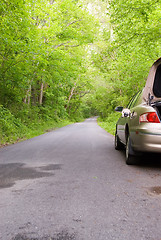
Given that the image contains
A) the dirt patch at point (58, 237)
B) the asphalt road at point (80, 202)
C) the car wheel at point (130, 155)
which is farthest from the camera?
the car wheel at point (130, 155)

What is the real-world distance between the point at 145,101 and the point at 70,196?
2801mm

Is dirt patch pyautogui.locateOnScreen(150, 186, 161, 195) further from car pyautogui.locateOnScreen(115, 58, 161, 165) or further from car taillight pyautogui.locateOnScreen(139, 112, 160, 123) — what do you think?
car taillight pyautogui.locateOnScreen(139, 112, 160, 123)

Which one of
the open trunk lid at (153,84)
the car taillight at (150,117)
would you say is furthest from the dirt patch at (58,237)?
the open trunk lid at (153,84)

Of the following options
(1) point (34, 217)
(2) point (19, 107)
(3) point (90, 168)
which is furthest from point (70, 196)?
(2) point (19, 107)

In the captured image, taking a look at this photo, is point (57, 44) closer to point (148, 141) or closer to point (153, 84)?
point (153, 84)

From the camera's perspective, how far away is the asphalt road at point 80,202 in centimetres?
204

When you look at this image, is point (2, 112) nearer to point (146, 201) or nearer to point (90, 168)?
point (90, 168)

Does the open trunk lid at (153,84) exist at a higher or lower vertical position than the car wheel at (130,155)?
higher

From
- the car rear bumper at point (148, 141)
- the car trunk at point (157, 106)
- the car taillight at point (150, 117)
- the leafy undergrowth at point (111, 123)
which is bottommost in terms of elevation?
the leafy undergrowth at point (111, 123)

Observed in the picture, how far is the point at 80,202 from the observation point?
2.76 meters

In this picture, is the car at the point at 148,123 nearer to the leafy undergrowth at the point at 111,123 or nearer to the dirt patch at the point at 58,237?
the dirt patch at the point at 58,237

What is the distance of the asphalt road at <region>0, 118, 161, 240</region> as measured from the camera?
2.04 metres

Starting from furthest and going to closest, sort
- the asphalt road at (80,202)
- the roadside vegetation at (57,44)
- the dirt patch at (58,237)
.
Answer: the roadside vegetation at (57,44) → the asphalt road at (80,202) → the dirt patch at (58,237)

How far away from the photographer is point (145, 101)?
15.1 ft
